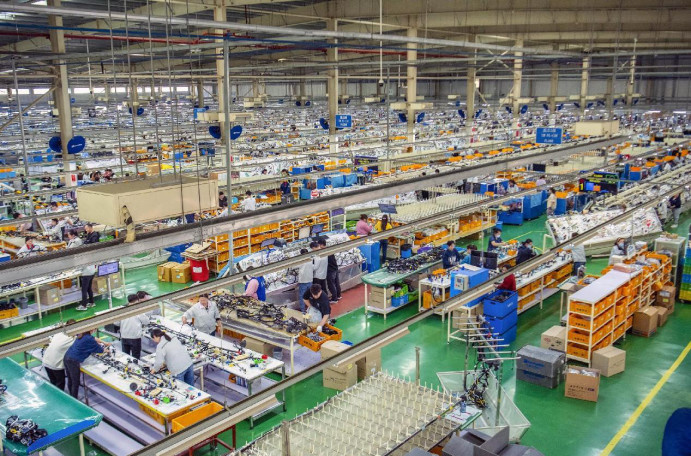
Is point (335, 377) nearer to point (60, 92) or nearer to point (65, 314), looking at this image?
point (65, 314)

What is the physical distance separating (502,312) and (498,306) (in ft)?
0.47

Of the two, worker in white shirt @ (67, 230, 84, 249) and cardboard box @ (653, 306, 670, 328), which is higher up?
worker in white shirt @ (67, 230, 84, 249)

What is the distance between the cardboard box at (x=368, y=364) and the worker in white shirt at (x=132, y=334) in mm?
3293

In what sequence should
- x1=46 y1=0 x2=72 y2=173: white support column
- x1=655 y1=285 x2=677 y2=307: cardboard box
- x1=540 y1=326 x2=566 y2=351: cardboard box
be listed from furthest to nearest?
1. x1=46 y1=0 x2=72 y2=173: white support column
2. x1=655 y1=285 x2=677 y2=307: cardboard box
3. x1=540 y1=326 x2=566 y2=351: cardboard box

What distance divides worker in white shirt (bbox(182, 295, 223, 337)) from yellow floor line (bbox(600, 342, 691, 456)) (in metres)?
5.63

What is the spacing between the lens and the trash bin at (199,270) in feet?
44.8

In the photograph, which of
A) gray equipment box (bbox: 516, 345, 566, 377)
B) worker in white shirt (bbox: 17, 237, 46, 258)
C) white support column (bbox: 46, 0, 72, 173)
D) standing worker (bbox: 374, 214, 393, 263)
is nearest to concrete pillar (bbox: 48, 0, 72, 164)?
white support column (bbox: 46, 0, 72, 173)

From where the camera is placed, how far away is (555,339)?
32.7ft

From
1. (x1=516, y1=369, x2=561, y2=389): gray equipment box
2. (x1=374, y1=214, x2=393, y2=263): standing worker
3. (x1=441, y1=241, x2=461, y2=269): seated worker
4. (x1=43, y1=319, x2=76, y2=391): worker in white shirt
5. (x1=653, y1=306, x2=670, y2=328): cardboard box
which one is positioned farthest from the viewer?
(x1=374, y1=214, x2=393, y2=263): standing worker

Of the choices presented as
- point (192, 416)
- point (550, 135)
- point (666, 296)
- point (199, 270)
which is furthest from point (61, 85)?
point (550, 135)

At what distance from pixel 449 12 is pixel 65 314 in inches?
525

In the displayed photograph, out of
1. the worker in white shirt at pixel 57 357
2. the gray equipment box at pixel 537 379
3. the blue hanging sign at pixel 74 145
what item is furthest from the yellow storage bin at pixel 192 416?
the blue hanging sign at pixel 74 145

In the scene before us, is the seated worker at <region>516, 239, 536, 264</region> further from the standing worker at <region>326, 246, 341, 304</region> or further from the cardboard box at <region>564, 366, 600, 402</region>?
the standing worker at <region>326, 246, 341, 304</region>

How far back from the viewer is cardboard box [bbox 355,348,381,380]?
28.4 ft
